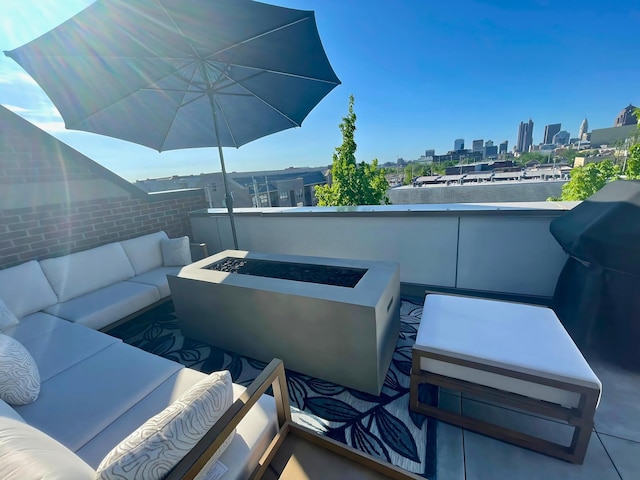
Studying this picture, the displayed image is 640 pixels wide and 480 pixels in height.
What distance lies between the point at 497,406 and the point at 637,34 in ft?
40.4

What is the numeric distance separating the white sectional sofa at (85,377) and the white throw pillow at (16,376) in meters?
0.06

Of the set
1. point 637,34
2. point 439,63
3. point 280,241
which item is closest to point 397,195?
point 439,63

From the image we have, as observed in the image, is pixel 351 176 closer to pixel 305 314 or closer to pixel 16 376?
pixel 305 314

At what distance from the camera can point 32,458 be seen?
71 cm

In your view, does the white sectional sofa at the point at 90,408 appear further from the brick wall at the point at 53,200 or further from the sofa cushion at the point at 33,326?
the brick wall at the point at 53,200

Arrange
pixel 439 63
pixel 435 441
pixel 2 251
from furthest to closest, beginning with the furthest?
pixel 439 63 → pixel 2 251 → pixel 435 441

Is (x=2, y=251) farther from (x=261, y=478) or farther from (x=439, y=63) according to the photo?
(x=439, y=63)

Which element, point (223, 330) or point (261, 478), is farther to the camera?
point (223, 330)

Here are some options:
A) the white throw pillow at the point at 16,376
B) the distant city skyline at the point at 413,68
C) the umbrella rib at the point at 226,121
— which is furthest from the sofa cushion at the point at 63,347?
the umbrella rib at the point at 226,121

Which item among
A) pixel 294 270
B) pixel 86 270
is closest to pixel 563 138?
pixel 294 270

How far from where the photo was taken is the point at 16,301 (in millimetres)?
2422

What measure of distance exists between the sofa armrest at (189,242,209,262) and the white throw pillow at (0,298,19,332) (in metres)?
1.84

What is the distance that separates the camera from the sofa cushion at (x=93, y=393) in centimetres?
126

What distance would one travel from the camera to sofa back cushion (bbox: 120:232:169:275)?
11.1ft
